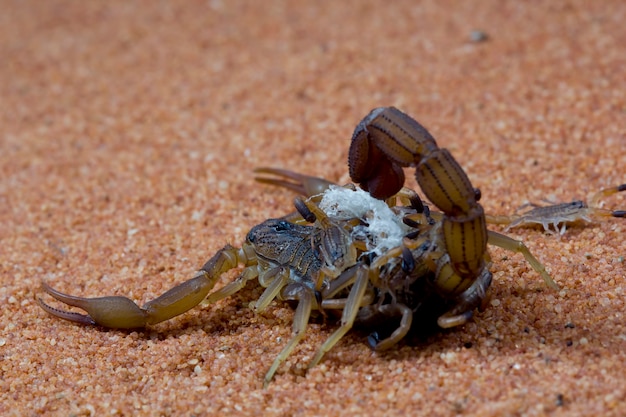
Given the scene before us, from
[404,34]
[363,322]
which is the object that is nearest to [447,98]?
[404,34]

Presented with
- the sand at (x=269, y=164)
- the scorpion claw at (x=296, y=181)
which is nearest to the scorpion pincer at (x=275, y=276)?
the sand at (x=269, y=164)


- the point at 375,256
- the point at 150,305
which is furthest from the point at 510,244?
the point at 150,305

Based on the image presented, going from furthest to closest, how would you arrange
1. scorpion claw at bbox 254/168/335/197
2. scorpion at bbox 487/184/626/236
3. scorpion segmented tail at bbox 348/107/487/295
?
scorpion claw at bbox 254/168/335/197 < scorpion at bbox 487/184/626/236 < scorpion segmented tail at bbox 348/107/487/295

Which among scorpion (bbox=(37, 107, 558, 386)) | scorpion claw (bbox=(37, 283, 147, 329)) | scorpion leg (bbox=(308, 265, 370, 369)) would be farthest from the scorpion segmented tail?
scorpion claw (bbox=(37, 283, 147, 329))

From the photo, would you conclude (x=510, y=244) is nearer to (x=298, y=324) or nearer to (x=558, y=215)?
(x=558, y=215)

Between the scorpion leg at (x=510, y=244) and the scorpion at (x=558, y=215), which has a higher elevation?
the scorpion leg at (x=510, y=244)

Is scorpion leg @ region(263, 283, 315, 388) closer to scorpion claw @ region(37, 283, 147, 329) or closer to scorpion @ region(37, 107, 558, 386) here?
scorpion @ region(37, 107, 558, 386)

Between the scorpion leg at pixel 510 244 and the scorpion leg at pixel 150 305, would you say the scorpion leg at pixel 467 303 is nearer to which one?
the scorpion leg at pixel 510 244
